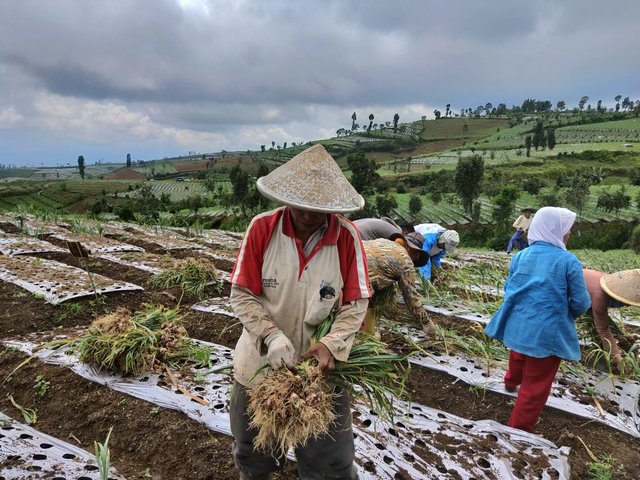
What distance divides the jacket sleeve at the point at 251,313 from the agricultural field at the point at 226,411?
24.0 inches

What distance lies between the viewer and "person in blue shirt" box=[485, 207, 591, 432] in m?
2.30

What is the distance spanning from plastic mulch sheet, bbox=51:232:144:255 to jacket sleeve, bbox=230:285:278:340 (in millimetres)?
5408

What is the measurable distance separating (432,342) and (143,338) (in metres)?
2.23

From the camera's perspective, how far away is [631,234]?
18344 millimetres

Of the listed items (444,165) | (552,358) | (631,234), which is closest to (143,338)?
(552,358)

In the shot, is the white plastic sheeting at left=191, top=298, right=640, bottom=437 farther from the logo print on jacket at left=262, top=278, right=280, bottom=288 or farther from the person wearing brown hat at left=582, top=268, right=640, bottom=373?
the logo print on jacket at left=262, top=278, right=280, bottom=288

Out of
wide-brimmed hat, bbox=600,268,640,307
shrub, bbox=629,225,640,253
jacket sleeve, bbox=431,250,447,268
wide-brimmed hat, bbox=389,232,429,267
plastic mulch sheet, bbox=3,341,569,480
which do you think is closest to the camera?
plastic mulch sheet, bbox=3,341,569,480

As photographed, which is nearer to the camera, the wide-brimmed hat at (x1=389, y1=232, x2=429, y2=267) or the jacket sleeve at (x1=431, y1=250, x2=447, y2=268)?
the wide-brimmed hat at (x1=389, y1=232, x2=429, y2=267)

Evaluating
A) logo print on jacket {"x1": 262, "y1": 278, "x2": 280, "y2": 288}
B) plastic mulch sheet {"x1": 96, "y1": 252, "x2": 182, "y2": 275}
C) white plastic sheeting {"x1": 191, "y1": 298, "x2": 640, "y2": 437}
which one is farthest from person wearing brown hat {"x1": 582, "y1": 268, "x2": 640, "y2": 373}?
plastic mulch sheet {"x1": 96, "y1": 252, "x2": 182, "y2": 275}

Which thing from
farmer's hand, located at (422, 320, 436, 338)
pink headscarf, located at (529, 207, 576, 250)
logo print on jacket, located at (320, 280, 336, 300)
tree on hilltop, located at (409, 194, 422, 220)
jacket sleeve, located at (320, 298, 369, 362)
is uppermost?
pink headscarf, located at (529, 207, 576, 250)

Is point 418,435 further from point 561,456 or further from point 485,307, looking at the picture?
point 485,307

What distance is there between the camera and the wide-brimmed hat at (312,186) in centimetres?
145

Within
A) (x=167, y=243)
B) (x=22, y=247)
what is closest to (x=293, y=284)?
(x=22, y=247)

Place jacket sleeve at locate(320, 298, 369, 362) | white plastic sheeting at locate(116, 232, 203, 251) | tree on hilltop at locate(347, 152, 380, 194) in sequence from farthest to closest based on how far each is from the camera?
tree on hilltop at locate(347, 152, 380, 194) → white plastic sheeting at locate(116, 232, 203, 251) → jacket sleeve at locate(320, 298, 369, 362)
